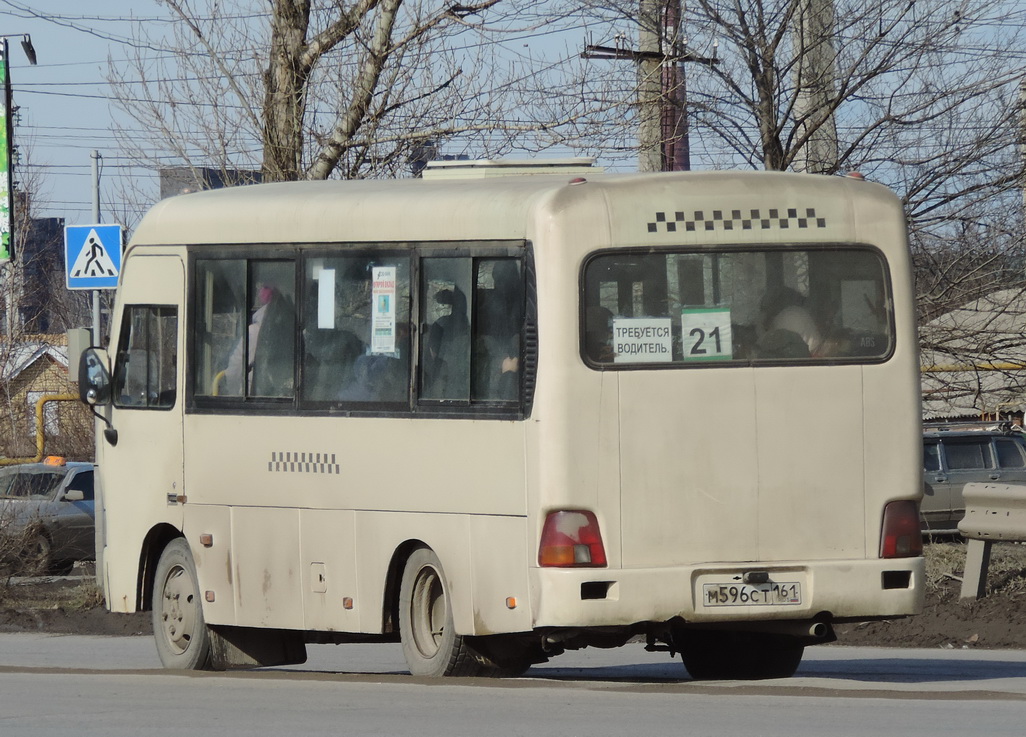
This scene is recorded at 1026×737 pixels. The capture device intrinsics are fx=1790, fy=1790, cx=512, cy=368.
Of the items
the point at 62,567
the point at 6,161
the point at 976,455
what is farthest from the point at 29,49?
the point at 976,455

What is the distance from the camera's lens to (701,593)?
9031 mm

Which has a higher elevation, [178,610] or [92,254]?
[92,254]

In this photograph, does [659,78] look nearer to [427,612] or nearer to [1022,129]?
[1022,129]

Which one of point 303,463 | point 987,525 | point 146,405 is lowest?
point 987,525

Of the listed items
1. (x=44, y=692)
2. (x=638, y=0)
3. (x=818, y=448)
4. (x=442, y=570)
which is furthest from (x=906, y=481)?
(x=638, y=0)

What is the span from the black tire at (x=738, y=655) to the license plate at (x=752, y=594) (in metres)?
1.40

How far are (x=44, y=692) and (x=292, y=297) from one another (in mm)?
2629

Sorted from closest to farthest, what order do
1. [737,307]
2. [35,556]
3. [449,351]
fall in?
[737,307] → [449,351] → [35,556]

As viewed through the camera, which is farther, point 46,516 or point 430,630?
point 46,516

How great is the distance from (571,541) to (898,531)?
1.77 meters

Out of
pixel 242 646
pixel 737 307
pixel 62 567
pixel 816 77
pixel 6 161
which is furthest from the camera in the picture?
pixel 6 161

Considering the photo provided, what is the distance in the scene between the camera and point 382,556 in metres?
9.95

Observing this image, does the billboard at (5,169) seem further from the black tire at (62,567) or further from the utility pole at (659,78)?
the utility pole at (659,78)

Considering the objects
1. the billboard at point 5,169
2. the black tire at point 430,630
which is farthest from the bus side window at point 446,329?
the billboard at point 5,169
